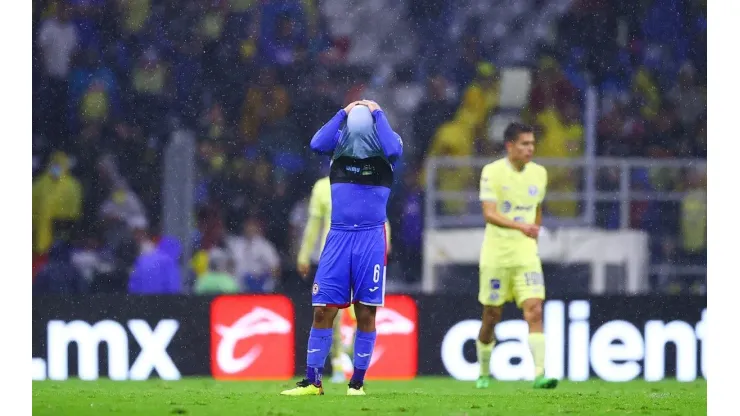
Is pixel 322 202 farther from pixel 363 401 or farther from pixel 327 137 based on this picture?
pixel 363 401

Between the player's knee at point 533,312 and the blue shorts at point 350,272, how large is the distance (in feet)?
7.88

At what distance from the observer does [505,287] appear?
12.1 meters

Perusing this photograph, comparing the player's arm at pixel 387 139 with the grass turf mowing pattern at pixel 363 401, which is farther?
the player's arm at pixel 387 139

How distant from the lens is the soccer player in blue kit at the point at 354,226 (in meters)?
9.75

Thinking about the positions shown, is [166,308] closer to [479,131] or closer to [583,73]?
[479,131]

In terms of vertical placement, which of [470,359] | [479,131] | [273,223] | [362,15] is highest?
[362,15]

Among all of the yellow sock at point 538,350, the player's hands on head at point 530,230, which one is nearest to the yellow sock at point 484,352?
the yellow sock at point 538,350

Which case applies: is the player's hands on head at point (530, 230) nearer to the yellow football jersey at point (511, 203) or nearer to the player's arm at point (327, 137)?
the yellow football jersey at point (511, 203)

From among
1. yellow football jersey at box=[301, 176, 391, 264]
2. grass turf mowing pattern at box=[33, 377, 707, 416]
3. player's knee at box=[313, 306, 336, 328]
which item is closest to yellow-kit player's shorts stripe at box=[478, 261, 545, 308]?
grass turf mowing pattern at box=[33, 377, 707, 416]

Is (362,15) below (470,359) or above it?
above

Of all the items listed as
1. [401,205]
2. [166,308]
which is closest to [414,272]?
[401,205]

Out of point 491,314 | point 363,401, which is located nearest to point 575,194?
point 491,314
